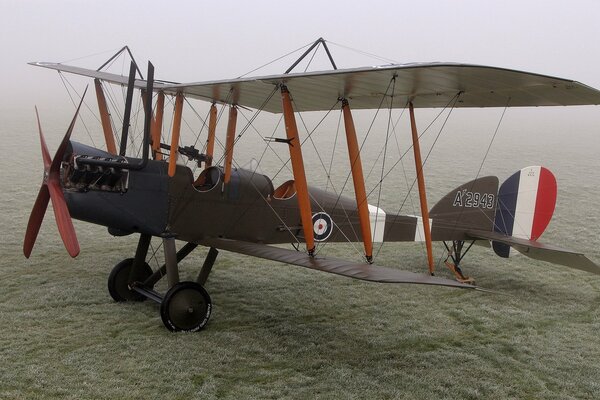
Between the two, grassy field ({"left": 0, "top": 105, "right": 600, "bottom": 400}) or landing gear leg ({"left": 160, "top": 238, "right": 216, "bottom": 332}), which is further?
landing gear leg ({"left": 160, "top": 238, "right": 216, "bottom": 332})

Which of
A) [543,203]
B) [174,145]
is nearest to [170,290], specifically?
[174,145]

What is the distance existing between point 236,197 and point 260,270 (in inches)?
84.1

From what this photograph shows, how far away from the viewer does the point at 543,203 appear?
28.7ft

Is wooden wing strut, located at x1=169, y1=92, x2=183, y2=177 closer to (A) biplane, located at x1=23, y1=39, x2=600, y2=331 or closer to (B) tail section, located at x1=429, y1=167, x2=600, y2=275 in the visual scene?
(A) biplane, located at x1=23, y1=39, x2=600, y2=331

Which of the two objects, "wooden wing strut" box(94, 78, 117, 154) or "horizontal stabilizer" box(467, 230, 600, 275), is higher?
"wooden wing strut" box(94, 78, 117, 154)

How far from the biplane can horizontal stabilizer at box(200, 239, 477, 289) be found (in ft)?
0.06

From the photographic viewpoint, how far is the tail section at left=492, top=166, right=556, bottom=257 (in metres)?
8.66

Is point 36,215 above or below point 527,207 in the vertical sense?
below

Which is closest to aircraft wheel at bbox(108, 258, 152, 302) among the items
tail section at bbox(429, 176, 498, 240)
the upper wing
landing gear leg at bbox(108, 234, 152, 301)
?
landing gear leg at bbox(108, 234, 152, 301)

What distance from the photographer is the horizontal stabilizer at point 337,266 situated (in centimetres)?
478

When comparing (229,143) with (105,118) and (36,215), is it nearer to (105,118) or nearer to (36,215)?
(105,118)

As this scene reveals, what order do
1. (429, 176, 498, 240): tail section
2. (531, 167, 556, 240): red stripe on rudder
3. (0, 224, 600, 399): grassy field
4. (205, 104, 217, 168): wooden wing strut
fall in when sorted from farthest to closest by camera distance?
(531, 167, 556, 240): red stripe on rudder < (429, 176, 498, 240): tail section < (205, 104, 217, 168): wooden wing strut < (0, 224, 600, 399): grassy field

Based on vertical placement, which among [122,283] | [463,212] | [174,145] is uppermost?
[174,145]

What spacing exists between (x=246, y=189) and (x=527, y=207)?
15.4 feet
